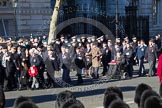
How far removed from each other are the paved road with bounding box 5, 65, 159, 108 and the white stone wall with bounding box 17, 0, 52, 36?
52.7ft

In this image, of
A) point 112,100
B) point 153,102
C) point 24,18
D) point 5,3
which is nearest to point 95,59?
point 112,100

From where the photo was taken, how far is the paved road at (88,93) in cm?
1689

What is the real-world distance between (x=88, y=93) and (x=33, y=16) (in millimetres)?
20730

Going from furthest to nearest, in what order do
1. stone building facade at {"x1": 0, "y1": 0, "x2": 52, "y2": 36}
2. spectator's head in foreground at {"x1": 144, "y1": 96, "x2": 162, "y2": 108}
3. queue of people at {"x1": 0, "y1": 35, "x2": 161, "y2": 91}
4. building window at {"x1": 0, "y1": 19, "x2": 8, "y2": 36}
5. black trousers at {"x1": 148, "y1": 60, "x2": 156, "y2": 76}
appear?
stone building facade at {"x1": 0, "y1": 0, "x2": 52, "y2": 36} < building window at {"x1": 0, "y1": 19, "x2": 8, "y2": 36} < black trousers at {"x1": 148, "y1": 60, "x2": 156, "y2": 76} < queue of people at {"x1": 0, "y1": 35, "x2": 161, "y2": 91} < spectator's head in foreground at {"x1": 144, "y1": 96, "x2": 162, "y2": 108}

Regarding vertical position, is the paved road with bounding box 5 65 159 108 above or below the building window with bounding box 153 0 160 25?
below

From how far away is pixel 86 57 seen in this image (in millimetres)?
24125

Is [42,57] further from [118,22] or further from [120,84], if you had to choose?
[118,22]

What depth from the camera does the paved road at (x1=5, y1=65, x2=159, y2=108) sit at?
16.9 metres

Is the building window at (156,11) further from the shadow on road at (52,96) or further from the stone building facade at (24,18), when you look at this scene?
the shadow on road at (52,96)

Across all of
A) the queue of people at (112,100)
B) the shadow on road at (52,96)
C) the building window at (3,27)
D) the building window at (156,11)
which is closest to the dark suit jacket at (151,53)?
the shadow on road at (52,96)

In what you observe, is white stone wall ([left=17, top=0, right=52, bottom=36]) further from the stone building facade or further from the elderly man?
the elderly man

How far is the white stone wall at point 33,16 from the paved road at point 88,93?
1607 centimetres

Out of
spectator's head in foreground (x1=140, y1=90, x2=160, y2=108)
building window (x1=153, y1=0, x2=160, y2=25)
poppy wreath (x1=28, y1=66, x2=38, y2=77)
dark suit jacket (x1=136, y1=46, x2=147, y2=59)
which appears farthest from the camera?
building window (x1=153, y1=0, x2=160, y2=25)

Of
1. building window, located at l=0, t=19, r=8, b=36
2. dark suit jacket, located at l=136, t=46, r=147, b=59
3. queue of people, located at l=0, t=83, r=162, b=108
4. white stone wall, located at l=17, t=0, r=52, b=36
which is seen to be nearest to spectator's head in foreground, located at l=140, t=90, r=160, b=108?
queue of people, located at l=0, t=83, r=162, b=108
